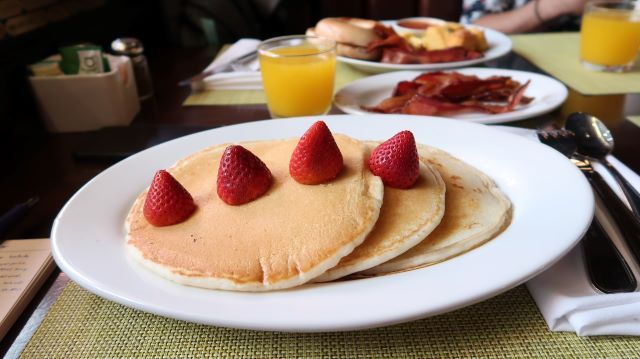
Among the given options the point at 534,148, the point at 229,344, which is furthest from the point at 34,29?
the point at 534,148

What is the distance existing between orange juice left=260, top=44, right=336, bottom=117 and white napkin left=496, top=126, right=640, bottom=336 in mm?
1032

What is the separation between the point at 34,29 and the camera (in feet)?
6.52

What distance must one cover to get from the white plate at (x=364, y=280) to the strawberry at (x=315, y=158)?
250 mm

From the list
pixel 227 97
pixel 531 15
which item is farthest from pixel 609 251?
pixel 531 15

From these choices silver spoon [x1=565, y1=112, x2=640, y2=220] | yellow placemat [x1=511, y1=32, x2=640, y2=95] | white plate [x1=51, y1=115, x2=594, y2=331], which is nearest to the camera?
white plate [x1=51, y1=115, x2=594, y2=331]

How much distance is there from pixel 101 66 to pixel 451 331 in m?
1.50

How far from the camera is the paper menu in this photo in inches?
30.2

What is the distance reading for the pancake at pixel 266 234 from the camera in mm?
693

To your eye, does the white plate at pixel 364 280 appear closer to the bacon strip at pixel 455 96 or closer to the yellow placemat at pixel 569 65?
the bacon strip at pixel 455 96

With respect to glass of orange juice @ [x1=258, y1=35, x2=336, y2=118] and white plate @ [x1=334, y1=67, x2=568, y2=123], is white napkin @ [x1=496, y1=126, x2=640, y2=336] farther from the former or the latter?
glass of orange juice @ [x1=258, y1=35, x2=336, y2=118]

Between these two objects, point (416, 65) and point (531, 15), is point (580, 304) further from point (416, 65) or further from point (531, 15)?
point (531, 15)

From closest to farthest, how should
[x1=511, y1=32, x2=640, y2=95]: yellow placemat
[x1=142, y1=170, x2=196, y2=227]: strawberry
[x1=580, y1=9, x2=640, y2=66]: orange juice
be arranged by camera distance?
[x1=142, y1=170, x2=196, y2=227]: strawberry → [x1=511, y1=32, x2=640, y2=95]: yellow placemat → [x1=580, y1=9, x2=640, y2=66]: orange juice

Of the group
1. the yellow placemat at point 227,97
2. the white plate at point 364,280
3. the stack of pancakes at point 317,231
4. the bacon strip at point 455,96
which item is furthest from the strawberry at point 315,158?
the yellow placemat at point 227,97

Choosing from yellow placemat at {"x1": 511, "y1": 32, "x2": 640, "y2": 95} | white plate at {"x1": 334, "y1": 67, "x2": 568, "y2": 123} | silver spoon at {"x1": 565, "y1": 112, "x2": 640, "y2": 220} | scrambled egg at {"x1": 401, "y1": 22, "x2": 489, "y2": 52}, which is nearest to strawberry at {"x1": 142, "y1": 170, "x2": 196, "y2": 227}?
white plate at {"x1": 334, "y1": 67, "x2": 568, "y2": 123}
